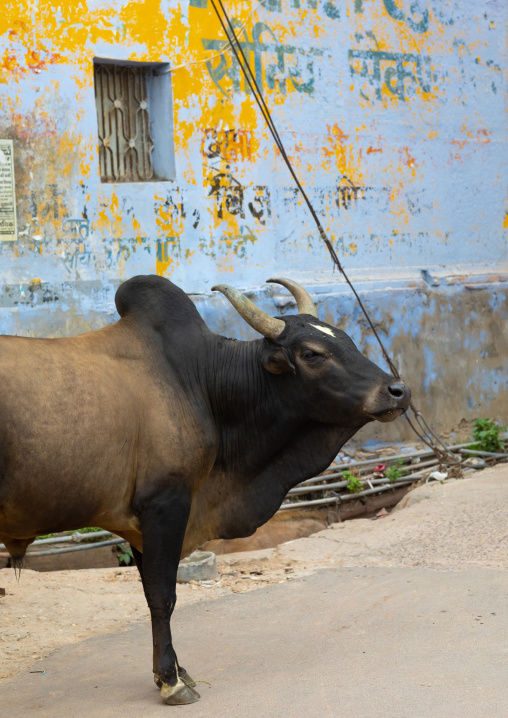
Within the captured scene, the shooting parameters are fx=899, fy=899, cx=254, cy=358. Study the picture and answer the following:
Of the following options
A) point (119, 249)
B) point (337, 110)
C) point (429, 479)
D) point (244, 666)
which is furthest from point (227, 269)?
point (244, 666)

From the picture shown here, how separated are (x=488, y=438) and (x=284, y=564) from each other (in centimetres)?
307

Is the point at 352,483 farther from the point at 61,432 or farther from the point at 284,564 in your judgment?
the point at 61,432

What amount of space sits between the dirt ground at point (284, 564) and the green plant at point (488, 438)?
3.46 feet

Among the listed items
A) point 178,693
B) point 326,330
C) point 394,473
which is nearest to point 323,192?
point 394,473

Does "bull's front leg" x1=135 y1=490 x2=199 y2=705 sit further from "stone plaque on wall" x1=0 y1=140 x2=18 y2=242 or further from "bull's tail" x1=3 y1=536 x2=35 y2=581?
"stone plaque on wall" x1=0 y1=140 x2=18 y2=242

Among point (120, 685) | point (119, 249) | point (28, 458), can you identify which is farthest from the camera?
point (119, 249)

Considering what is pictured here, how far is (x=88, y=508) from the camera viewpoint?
→ 138 inches

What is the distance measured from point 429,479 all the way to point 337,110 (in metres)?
3.31

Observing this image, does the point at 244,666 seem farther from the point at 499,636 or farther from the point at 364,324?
the point at 364,324

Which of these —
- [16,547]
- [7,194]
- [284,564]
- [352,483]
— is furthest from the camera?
[352,483]

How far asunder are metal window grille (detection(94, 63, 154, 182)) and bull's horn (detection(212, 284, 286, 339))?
3.31 metres

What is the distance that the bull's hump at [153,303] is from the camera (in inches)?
156

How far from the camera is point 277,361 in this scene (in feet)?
12.9

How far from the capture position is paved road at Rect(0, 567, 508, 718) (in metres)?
3.53
